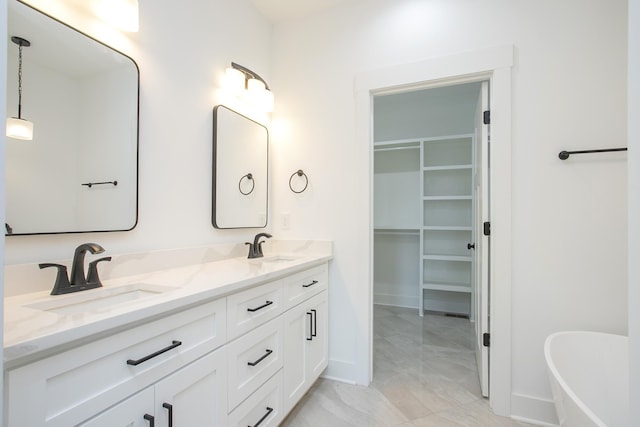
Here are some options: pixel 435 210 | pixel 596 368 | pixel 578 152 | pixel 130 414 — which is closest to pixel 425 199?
pixel 435 210

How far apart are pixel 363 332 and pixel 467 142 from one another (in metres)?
2.70

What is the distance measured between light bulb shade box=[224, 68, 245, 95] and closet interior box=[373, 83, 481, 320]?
2.06 metres

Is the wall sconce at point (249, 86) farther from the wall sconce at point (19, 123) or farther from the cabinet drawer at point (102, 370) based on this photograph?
the cabinet drawer at point (102, 370)

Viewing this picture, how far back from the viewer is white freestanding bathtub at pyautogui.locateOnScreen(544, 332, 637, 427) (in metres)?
1.40

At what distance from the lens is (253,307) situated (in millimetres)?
1329

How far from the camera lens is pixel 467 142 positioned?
3.65m

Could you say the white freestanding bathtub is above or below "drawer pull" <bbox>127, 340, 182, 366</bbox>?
below

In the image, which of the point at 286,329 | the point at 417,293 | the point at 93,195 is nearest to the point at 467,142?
the point at 417,293

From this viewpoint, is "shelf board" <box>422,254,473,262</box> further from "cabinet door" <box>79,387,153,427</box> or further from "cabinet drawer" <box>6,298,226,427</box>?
"cabinet door" <box>79,387,153,427</box>

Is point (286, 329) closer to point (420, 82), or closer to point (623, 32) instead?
point (420, 82)

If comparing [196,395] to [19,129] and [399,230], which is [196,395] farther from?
[399,230]

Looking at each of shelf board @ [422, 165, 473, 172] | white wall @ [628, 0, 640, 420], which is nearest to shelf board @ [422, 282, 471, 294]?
shelf board @ [422, 165, 473, 172]

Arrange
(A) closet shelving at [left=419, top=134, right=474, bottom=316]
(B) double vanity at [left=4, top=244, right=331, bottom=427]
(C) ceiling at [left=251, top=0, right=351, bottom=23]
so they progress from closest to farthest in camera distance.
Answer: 1. (B) double vanity at [left=4, top=244, right=331, bottom=427]
2. (C) ceiling at [left=251, top=0, right=351, bottom=23]
3. (A) closet shelving at [left=419, top=134, right=474, bottom=316]

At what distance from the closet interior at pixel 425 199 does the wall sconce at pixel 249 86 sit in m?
1.87
